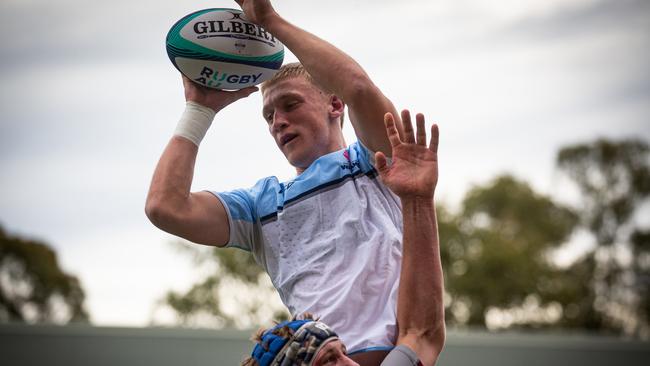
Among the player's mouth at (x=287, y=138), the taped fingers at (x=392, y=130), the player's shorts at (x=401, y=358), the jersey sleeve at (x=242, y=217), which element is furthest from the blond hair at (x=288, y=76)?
the player's shorts at (x=401, y=358)

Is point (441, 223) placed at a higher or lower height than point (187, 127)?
lower

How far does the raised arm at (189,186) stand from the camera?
139 inches

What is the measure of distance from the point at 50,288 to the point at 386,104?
33177 millimetres

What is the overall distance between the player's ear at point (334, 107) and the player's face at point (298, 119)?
→ 0.09 feet

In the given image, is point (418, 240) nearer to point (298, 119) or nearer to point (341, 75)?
point (341, 75)

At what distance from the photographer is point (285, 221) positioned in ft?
12.4

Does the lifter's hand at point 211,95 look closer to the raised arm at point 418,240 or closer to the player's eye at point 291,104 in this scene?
the player's eye at point 291,104

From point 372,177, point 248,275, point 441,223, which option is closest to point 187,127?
point 372,177

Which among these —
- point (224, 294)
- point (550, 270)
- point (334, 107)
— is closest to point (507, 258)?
point (550, 270)

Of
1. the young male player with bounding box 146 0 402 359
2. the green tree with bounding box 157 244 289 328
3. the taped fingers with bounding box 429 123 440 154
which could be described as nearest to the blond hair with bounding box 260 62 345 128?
the young male player with bounding box 146 0 402 359

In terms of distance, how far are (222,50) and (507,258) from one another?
33.9 meters

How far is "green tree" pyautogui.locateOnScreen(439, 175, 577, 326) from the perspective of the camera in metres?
36.5

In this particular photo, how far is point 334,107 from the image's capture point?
4043 mm

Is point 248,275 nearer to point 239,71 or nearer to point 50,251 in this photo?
point 50,251
